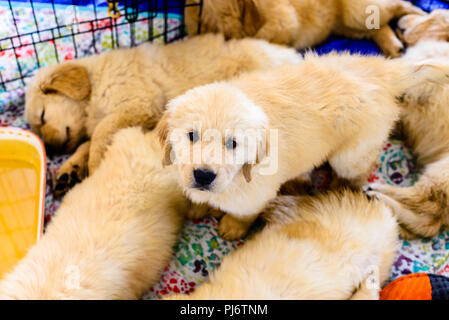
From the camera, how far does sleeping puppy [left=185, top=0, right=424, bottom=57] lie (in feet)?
8.55

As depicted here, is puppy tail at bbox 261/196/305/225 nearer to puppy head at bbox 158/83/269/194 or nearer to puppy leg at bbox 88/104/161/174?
puppy head at bbox 158/83/269/194

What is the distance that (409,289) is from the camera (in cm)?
170

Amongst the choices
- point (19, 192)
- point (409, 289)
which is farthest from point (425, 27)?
point (19, 192)

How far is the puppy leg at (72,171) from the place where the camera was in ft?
7.23

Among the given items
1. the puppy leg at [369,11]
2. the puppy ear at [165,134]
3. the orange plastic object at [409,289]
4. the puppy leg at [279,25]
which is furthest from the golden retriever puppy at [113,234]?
the puppy leg at [369,11]

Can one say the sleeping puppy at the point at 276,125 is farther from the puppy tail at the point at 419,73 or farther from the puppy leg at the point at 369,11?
the puppy leg at the point at 369,11

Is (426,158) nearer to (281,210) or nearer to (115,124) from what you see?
(281,210)

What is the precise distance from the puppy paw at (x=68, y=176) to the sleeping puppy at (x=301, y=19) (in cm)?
119

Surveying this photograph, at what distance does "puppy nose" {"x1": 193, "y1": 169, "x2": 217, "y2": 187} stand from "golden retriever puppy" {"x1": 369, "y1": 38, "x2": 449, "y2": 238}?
98 centimetres

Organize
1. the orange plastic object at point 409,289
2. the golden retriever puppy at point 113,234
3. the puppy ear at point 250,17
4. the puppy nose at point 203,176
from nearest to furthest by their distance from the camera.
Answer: the puppy nose at point 203,176
the golden retriever puppy at point 113,234
the orange plastic object at point 409,289
the puppy ear at point 250,17

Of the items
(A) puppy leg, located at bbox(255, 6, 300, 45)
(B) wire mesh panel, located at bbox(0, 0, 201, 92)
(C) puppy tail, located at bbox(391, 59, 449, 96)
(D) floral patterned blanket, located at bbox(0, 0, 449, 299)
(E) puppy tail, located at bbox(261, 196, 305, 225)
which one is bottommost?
(D) floral patterned blanket, located at bbox(0, 0, 449, 299)

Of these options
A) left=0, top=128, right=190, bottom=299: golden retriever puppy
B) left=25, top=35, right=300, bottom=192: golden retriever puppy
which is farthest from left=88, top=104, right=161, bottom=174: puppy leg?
left=0, top=128, right=190, bottom=299: golden retriever puppy

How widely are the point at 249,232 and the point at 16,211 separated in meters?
1.19
